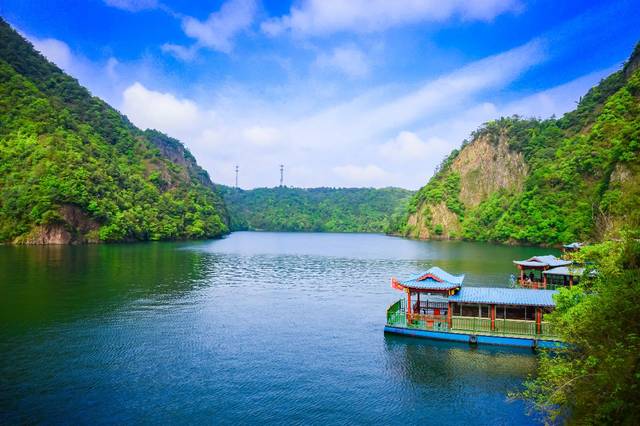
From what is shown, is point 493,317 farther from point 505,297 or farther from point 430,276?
point 430,276

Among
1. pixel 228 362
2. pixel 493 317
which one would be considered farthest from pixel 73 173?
pixel 493 317

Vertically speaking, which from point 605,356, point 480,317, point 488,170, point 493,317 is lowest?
point 480,317

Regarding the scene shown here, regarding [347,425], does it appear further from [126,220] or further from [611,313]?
[126,220]

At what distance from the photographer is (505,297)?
2995cm

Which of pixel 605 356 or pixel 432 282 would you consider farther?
pixel 432 282

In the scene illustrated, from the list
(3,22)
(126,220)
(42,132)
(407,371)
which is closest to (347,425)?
(407,371)

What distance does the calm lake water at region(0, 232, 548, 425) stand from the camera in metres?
20.4

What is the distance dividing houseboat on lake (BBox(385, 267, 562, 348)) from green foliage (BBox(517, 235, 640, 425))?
6.58 meters

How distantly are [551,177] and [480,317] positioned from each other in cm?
11408

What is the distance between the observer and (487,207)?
172750 mm

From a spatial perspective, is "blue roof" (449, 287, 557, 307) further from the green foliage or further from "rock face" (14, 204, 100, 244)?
"rock face" (14, 204, 100, 244)

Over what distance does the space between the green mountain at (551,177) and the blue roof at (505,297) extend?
29.4 feet

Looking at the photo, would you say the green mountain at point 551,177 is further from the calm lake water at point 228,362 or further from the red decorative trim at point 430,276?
the calm lake water at point 228,362

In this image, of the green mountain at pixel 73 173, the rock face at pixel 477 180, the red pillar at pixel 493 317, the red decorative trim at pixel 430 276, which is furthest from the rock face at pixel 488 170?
the red pillar at pixel 493 317
